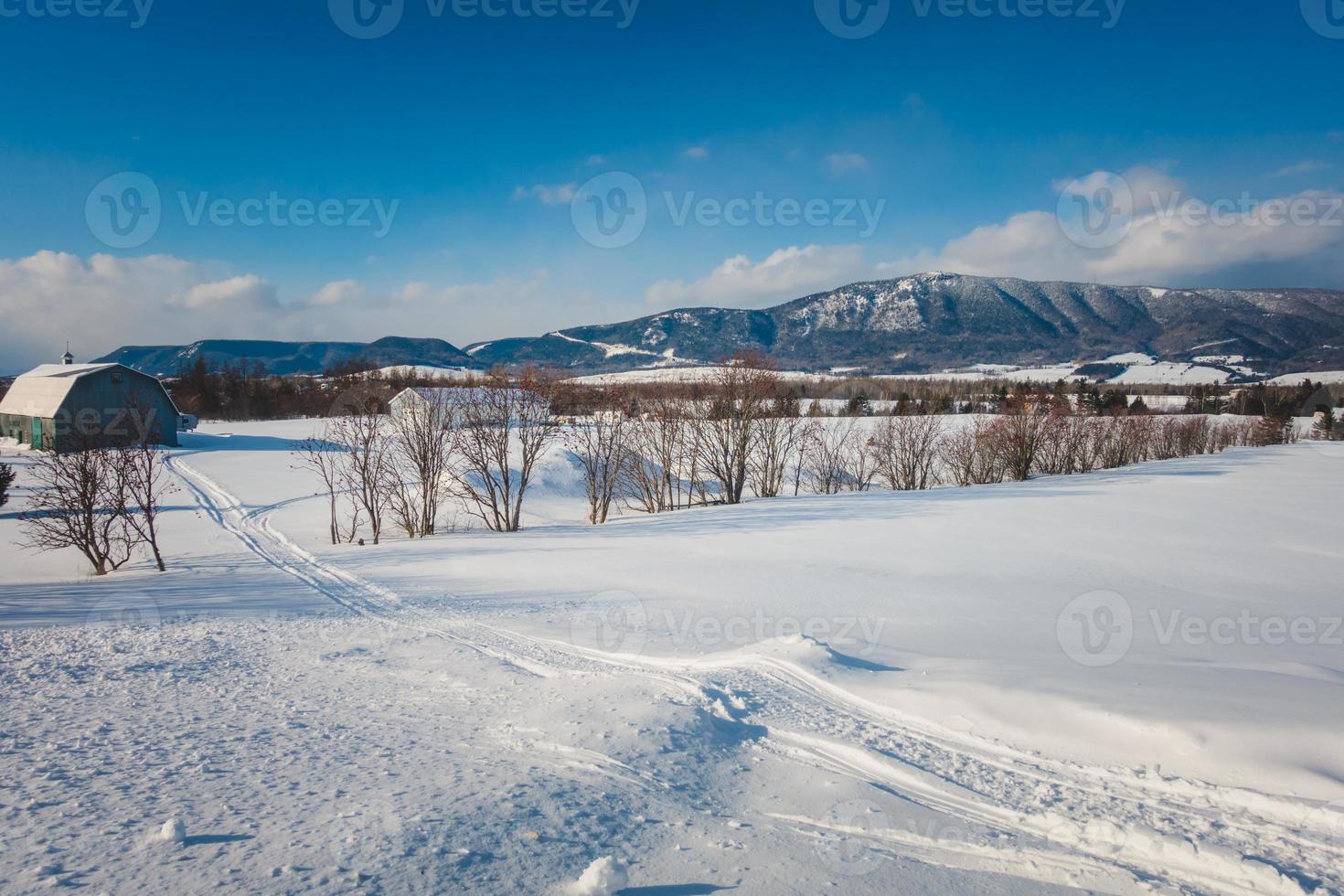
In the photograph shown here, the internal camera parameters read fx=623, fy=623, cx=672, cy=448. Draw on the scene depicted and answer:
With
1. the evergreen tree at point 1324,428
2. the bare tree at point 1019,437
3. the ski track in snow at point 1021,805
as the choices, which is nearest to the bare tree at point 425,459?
the ski track in snow at point 1021,805

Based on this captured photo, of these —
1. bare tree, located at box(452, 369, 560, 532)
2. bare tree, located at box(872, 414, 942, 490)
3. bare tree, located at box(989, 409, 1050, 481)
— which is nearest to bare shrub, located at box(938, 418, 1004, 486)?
bare tree, located at box(989, 409, 1050, 481)

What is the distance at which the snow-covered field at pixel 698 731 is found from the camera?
12.0 feet

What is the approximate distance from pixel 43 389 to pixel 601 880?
70.3 metres

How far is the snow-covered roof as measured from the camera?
48906 mm

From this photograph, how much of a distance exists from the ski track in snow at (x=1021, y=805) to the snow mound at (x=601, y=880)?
1.14 meters

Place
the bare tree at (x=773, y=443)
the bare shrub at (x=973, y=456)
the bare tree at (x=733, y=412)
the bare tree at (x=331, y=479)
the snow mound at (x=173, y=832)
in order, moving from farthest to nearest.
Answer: the bare shrub at (x=973, y=456) → the bare tree at (x=773, y=443) → the bare tree at (x=733, y=412) → the bare tree at (x=331, y=479) → the snow mound at (x=173, y=832)

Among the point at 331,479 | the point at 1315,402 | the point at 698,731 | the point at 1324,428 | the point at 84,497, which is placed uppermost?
the point at 1315,402

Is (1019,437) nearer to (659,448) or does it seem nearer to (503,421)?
(659,448)

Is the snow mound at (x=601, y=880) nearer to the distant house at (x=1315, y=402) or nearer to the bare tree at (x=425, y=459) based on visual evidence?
the bare tree at (x=425, y=459)

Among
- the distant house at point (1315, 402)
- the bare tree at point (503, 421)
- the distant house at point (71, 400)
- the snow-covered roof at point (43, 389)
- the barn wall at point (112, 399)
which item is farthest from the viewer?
the distant house at point (1315, 402)

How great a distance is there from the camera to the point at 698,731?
5.51 meters

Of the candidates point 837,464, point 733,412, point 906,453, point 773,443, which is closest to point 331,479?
point 733,412

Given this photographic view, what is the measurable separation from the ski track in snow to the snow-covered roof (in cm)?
6339

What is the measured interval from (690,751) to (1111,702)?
3.93 meters
